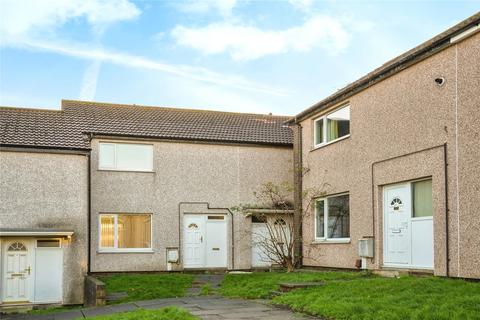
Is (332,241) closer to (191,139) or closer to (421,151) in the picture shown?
(421,151)

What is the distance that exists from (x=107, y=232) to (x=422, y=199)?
12175mm

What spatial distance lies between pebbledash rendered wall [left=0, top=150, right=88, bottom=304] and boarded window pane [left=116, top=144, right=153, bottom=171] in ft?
5.67

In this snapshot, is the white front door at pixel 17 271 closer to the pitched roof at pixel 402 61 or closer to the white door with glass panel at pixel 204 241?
the white door with glass panel at pixel 204 241

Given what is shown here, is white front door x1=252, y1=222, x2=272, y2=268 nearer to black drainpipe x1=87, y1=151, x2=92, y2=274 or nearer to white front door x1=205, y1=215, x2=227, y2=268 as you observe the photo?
white front door x1=205, y1=215, x2=227, y2=268

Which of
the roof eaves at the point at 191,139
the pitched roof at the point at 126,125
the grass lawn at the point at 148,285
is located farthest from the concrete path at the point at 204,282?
the pitched roof at the point at 126,125

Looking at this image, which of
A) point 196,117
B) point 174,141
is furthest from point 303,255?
point 196,117

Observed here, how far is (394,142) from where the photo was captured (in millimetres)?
15414

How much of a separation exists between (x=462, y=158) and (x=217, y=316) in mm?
5903

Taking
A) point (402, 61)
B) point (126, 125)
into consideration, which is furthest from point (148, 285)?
point (402, 61)

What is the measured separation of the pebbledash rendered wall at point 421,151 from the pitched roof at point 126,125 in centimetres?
606

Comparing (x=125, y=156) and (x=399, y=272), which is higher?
(x=125, y=156)

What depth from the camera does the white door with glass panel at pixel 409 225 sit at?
14086 millimetres

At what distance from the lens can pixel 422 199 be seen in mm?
14406

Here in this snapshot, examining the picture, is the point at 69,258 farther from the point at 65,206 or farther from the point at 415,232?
the point at 415,232
